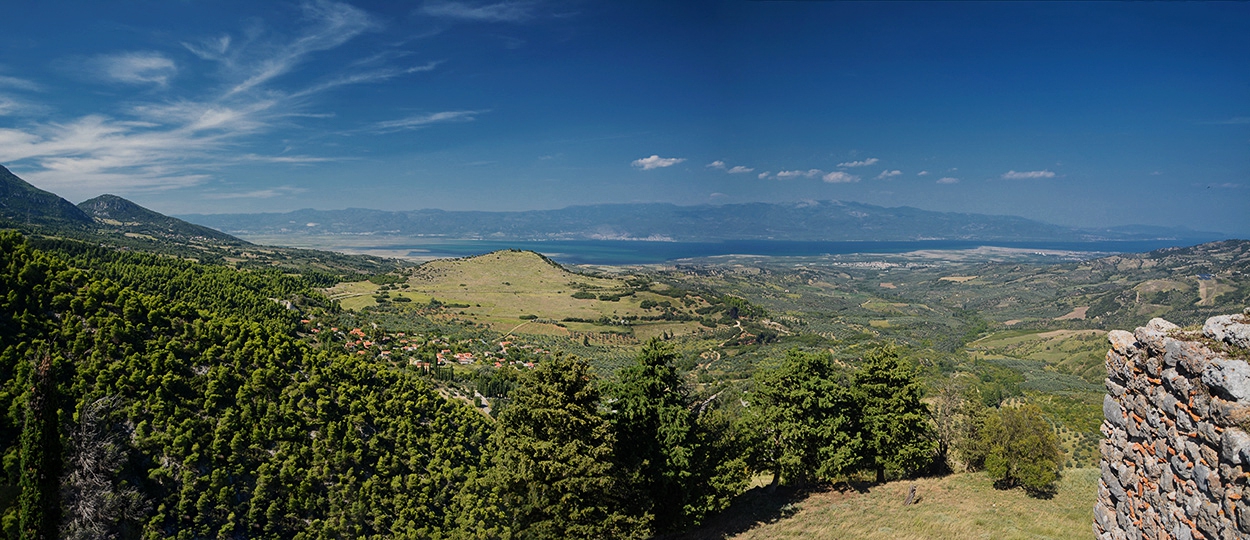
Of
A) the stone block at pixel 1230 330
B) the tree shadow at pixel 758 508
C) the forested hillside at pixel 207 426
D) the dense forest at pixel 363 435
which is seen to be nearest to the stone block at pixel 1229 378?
the stone block at pixel 1230 330

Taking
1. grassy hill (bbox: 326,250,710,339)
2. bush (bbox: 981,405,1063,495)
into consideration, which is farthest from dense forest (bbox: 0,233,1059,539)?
grassy hill (bbox: 326,250,710,339)

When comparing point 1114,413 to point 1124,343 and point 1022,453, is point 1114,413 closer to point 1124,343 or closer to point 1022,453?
point 1124,343

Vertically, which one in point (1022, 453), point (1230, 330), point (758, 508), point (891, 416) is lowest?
point (758, 508)

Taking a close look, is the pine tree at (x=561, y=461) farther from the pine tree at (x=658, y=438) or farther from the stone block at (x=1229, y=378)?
the stone block at (x=1229, y=378)

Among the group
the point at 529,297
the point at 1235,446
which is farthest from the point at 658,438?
the point at 529,297

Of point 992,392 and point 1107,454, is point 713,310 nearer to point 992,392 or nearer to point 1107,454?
point 992,392
